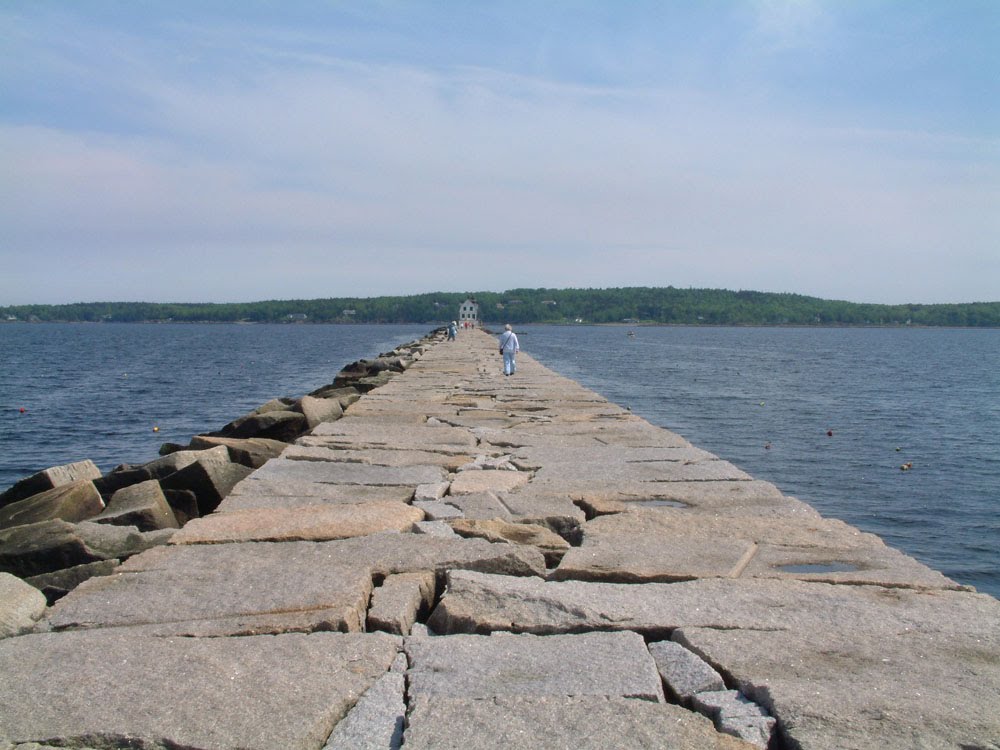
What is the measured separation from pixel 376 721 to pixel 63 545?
107 inches

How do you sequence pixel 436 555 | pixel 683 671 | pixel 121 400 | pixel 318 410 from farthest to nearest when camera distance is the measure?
pixel 121 400, pixel 318 410, pixel 436 555, pixel 683 671

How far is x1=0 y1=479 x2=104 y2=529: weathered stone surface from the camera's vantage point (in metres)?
5.39

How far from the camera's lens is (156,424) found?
733 inches

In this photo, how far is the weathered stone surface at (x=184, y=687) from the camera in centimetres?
201

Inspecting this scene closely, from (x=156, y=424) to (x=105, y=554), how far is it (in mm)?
15354

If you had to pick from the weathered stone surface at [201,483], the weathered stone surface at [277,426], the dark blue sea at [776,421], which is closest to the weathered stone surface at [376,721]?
the weathered stone surface at [201,483]

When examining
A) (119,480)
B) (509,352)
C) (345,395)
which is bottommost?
(119,480)

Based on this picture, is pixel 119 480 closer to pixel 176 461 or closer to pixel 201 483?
pixel 176 461

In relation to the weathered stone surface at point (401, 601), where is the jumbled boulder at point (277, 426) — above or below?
below

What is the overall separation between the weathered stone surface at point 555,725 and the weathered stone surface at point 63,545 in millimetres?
2656

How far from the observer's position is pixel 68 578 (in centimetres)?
358

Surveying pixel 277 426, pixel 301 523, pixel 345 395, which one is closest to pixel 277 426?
pixel 277 426

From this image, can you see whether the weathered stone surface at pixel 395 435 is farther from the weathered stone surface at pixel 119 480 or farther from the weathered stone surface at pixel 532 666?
the weathered stone surface at pixel 532 666

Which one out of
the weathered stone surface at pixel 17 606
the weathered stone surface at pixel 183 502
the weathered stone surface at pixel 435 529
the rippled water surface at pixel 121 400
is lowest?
the rippled water surface at pixel 121 400
